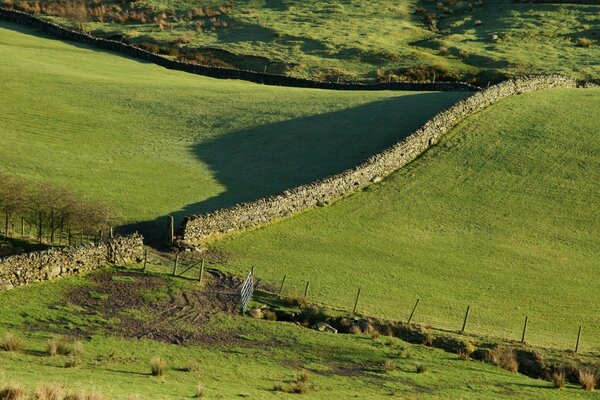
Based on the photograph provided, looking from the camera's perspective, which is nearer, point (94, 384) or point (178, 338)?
point (94, 384)

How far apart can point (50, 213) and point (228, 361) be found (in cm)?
1702

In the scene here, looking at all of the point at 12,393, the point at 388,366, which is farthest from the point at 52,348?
the point at 388,366

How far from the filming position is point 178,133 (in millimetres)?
61250

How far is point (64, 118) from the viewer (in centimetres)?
6275

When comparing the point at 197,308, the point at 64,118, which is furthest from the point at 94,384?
the point at 64,118

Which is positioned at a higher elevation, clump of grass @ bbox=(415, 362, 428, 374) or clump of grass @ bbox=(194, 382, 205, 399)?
clump of grass @ bbox=(194, 382, 205, 399)

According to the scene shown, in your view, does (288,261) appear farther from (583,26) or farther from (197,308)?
(583,26)

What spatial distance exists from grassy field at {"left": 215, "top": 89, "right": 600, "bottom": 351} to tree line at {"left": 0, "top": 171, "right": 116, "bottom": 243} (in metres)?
5.70

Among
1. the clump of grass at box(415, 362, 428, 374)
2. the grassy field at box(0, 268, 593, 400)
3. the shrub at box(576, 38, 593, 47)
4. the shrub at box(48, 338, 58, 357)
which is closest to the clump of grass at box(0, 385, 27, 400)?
the grassy field at box(0, 268, 593, 400)

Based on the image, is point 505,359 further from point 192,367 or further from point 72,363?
point 72,363

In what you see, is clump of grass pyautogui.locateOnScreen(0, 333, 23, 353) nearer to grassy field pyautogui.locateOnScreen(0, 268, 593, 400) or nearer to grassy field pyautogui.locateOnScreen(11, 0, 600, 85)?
grassy field pyautogui.locateOnScreen(0, 268, 593, 400)

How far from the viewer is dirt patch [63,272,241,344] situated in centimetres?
3306

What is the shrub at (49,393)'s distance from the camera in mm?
21875

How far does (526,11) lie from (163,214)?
221 feet
